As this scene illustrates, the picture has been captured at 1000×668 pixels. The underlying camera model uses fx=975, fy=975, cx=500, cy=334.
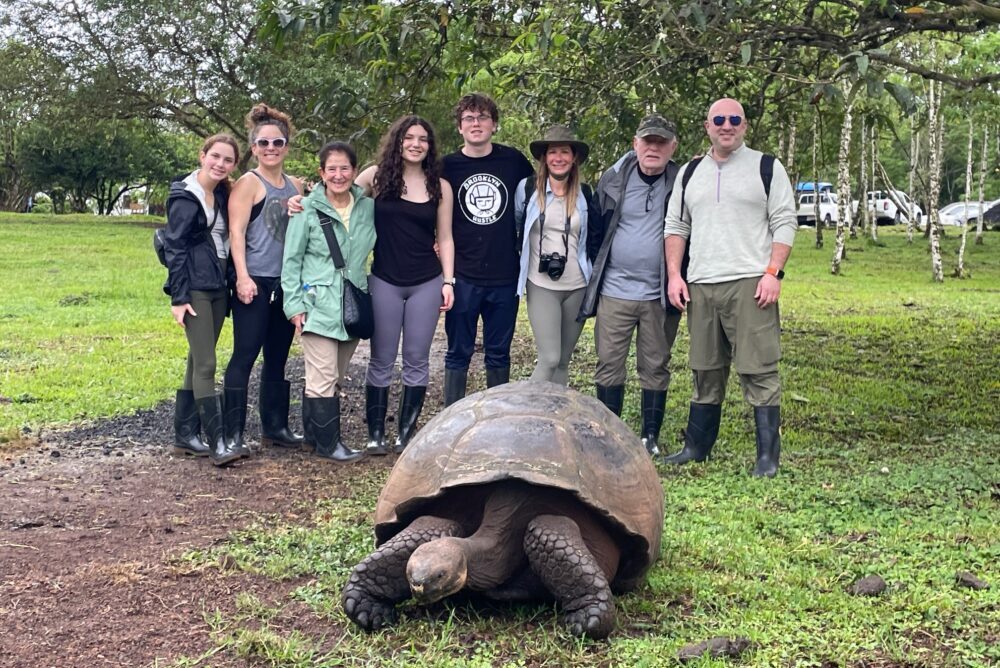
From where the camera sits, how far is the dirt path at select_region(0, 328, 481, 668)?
312cm

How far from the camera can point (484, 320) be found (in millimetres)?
5637

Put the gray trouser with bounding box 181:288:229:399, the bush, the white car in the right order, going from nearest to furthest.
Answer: the gray trouser with bounding box 181:288:229:399
the white car
the bush

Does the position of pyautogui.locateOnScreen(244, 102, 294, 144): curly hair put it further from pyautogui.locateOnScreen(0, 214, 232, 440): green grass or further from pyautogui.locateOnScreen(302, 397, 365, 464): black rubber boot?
pyautogui.locateOnScreen(0, 214, 232, 440): green grass

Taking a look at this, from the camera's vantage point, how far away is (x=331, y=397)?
539cm

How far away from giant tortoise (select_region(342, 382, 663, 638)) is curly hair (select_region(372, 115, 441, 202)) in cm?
201

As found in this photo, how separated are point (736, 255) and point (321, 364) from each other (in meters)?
2.30

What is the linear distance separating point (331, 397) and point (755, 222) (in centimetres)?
246

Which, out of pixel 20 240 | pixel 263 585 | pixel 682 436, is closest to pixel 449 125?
pixel 20 240

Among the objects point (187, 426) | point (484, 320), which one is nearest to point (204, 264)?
point (187, 426)

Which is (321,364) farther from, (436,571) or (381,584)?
(436,571)

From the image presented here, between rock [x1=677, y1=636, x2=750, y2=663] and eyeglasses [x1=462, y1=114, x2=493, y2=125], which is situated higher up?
eyeglasses [x1=462, y1=114, x2=493, y2=125]

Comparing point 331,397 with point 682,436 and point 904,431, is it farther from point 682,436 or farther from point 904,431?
point 904,431

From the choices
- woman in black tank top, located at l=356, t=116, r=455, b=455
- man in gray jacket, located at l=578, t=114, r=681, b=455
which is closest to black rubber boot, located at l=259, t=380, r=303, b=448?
woman in black tank top, located at l=356, t=116, r=455, b=455

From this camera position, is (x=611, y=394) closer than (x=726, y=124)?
No
